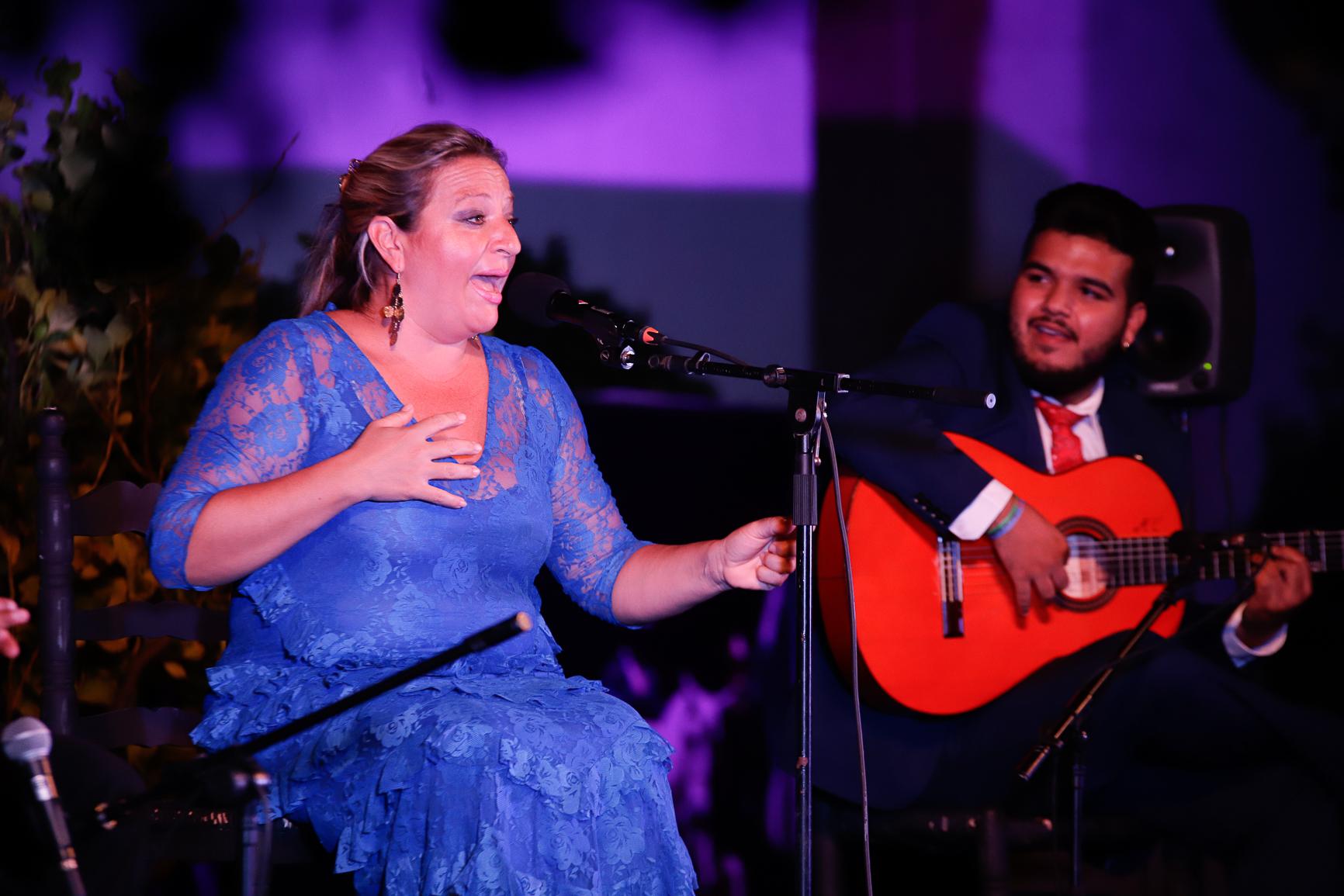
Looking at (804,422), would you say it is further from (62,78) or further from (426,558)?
(62,78)

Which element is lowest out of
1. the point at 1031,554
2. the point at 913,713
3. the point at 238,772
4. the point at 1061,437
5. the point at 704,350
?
the point at 913,713

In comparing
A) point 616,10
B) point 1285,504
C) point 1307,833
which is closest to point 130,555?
point 616,10

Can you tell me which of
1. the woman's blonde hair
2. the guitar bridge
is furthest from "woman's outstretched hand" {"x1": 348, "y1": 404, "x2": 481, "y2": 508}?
the guitar bridge

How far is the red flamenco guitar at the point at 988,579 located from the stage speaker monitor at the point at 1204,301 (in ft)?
1.00

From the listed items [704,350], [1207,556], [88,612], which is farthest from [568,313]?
[1207,556]

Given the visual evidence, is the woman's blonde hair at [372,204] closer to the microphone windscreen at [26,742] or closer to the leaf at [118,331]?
the leaf at [118,331]

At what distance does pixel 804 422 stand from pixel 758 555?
349 mm

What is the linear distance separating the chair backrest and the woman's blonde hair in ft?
1.66

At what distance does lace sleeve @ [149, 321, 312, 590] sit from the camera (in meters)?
1.98

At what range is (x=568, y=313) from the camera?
2.00 metres

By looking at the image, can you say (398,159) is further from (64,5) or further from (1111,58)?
(1111,58)

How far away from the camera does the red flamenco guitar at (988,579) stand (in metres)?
2.86

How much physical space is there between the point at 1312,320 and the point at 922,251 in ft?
3.54

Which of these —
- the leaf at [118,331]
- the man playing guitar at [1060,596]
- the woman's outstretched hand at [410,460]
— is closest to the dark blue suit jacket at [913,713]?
the man playing guitar at [1060,596]
